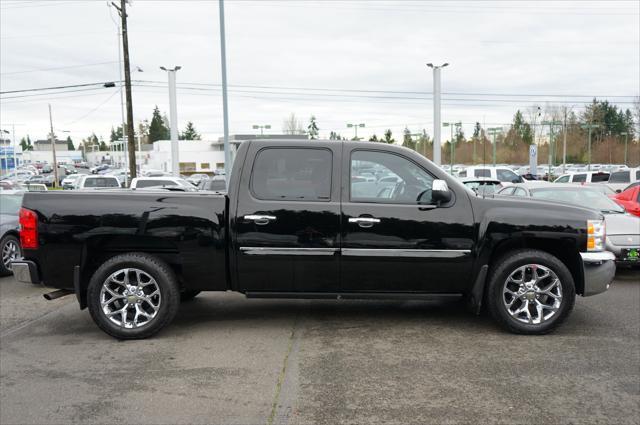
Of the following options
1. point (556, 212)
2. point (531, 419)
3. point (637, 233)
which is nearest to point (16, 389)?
point (531, 419)

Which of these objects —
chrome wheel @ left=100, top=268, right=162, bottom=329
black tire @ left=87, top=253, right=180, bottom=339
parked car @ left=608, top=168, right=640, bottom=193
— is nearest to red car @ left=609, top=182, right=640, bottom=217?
black tire @ left=87, top=253, right=180, bottom=339

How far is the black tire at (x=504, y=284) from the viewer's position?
552cm

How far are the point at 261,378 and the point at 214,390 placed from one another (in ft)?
1.36

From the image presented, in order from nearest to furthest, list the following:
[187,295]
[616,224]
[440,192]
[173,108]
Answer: [440,192], [187,295], [616,224], [173,108]

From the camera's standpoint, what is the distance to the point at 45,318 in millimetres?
6648

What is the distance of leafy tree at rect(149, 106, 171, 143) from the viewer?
144 metres

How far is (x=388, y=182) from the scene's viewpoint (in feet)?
18.7

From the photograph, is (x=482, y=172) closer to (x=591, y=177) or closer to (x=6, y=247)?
(x=591, y=177)

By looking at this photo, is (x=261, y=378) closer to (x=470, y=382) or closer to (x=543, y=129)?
(x=470, y=382)

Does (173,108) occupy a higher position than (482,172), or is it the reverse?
(173,108)

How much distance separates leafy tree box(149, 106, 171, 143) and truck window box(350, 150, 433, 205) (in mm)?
145257

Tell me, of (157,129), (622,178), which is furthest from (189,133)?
(622,178)

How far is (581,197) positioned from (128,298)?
8.02m

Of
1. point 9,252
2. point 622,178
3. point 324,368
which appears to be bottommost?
point 324,368
